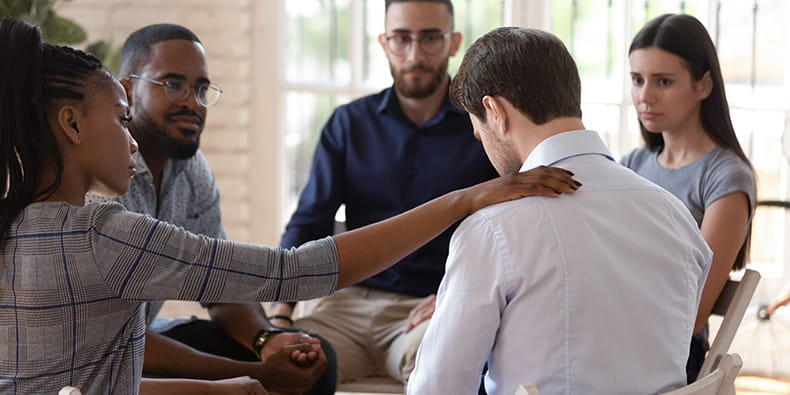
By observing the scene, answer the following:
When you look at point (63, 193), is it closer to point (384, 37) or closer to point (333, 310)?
point (333, 310)

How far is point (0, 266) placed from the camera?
126 cm

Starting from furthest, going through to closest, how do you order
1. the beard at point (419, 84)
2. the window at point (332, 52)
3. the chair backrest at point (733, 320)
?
1. the window at point (332, 52)
2. the beard at point (419, 84)
3. the chair backrest at point (733, 320)

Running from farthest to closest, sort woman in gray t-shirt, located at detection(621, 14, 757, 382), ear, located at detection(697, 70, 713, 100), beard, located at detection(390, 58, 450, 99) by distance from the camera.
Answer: beard, located at detection(390, 58, 450, 99), ear, located at detection(697, 70, 713, 100), woman in gray t-shirt, located at detection(621, 14, 757, 382)

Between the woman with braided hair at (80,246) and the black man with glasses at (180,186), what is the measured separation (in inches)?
20.9

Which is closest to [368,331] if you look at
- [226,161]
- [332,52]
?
[226,161]

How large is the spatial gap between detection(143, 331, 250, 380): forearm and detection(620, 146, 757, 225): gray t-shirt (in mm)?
1206

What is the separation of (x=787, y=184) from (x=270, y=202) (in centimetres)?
227

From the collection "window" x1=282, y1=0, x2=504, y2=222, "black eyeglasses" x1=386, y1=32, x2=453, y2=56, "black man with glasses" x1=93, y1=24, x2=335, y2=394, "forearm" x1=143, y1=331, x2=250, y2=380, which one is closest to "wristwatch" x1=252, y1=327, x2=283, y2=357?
"black man with glasses" x1=93, y1=24, x2=335, y2=394

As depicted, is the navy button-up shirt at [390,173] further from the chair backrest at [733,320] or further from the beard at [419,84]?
the chair backrest at [733,320]

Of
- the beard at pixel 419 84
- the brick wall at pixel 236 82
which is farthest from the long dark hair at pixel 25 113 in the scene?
the brick wall at pixel 236 82

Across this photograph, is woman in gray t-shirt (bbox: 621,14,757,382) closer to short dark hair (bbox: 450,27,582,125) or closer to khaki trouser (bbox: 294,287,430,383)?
khaki trouser (bbox: 294,287,430,383)

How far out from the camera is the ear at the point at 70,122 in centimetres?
127

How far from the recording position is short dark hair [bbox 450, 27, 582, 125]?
136 cm

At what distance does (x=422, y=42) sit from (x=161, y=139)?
99 centimetres
